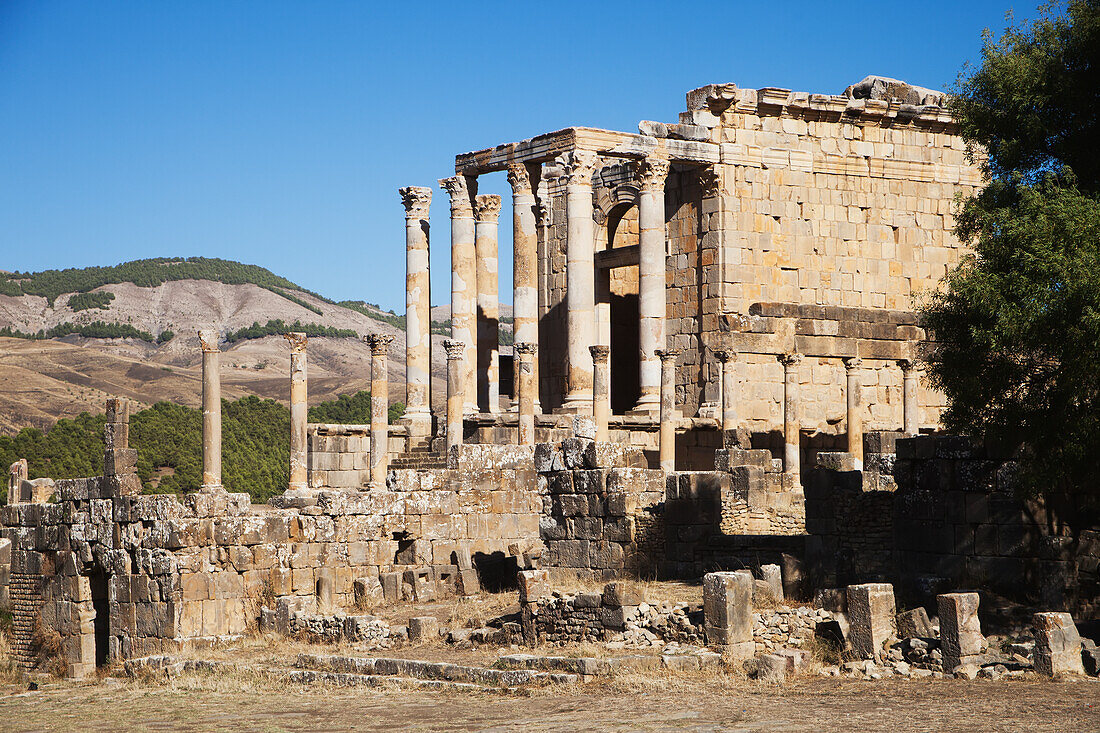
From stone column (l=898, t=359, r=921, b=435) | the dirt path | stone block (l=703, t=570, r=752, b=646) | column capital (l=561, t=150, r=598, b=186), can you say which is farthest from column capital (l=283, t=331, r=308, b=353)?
stone column (l=898, t=359, r=921, b=435)

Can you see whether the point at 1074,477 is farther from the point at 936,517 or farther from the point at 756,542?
the point at 756,542

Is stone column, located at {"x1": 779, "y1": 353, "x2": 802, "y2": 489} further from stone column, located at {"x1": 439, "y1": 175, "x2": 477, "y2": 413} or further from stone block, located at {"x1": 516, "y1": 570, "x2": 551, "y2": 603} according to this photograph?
stone block, located at {"x1": 516, "y1": 570, "x2": 551, "y2": 603}

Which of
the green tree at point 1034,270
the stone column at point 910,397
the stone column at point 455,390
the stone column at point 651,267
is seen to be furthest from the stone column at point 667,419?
the green tree at point 1034,270

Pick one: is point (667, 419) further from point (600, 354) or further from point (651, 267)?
point (651, 267)

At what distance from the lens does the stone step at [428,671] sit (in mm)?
15109

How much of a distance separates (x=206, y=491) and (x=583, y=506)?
594 cm

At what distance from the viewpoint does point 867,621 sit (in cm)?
1540

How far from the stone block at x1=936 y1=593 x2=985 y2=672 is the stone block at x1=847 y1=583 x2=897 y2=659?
0.68 m

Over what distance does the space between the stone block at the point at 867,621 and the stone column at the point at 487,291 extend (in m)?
20.6

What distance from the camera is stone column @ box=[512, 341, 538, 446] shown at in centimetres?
2911

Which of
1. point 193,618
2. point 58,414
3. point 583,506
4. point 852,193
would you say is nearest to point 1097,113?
point 583,506

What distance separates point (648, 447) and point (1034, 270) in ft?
53.2

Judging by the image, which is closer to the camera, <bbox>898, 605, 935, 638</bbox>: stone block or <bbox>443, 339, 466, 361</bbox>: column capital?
<bbox>898, 605, 935, 638</bbox>: stone block

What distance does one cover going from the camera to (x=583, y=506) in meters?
20.9
